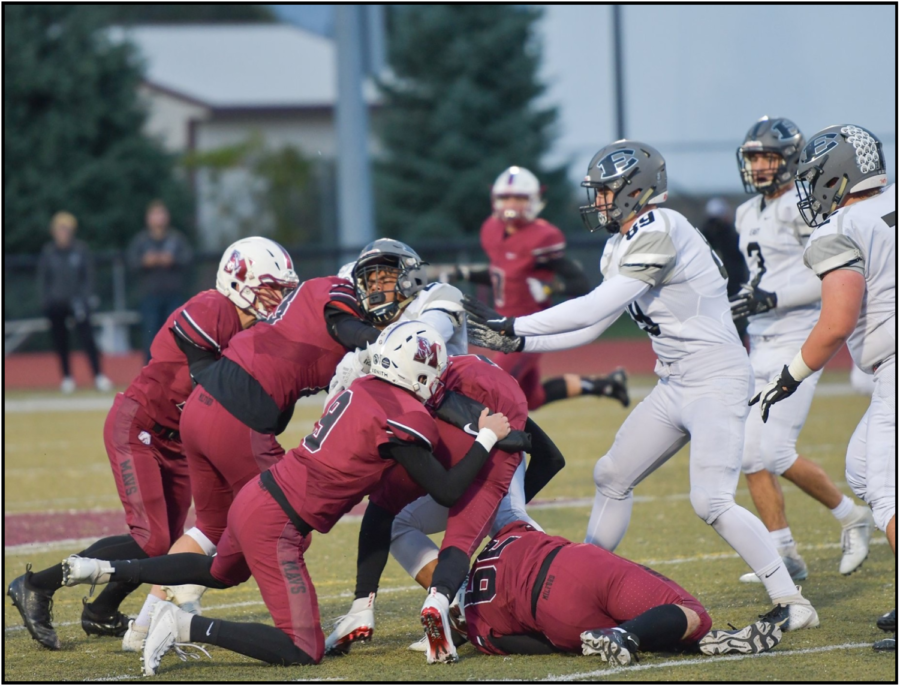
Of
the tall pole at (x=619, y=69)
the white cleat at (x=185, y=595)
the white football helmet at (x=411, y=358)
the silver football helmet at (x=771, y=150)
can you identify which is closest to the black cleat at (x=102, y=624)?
the white cleat at (x=185, y=595)

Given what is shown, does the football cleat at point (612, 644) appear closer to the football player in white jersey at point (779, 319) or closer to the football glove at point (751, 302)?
the football player in white jersey at point (779, 319)

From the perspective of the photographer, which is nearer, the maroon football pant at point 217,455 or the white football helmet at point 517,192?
the maroon football pant at point 217,455

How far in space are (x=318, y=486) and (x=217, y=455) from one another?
0.60 metres

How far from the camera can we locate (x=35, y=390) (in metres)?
15.8

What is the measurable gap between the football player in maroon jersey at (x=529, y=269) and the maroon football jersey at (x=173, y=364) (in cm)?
381

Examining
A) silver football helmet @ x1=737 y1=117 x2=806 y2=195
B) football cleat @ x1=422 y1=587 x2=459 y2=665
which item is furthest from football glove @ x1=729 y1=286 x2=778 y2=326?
football cleat @ x1=422 y1=587 x2=459 y2=665

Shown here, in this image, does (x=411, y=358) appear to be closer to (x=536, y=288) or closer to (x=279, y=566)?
(x=279, y=566)

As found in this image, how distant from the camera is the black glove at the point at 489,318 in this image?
480 centimetres

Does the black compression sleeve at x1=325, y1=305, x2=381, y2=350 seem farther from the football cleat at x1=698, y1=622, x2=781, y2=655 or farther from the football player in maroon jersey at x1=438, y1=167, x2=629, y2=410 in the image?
the football player in maroon jersey at x1=438, y1=167, x2=629, y2=410

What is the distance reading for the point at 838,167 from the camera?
4.46 meters

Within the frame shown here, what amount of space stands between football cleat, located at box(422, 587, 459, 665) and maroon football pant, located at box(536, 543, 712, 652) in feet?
0.96

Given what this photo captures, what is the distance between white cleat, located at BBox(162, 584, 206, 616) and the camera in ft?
15.6

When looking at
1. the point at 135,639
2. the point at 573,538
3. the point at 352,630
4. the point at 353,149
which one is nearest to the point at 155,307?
the point at 353,149

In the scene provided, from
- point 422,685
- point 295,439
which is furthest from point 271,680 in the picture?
point 295,439
